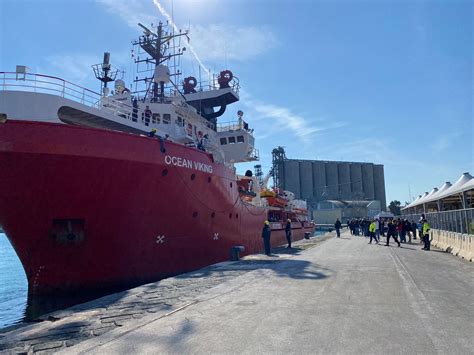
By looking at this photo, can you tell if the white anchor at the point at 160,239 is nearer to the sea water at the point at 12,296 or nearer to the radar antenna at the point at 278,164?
the sea water at the point at 12,296

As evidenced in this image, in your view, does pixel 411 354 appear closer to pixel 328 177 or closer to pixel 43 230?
pixel 43 230

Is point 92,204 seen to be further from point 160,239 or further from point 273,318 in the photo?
point 273,318

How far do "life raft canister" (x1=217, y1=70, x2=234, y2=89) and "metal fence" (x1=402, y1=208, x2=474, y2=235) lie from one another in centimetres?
1464

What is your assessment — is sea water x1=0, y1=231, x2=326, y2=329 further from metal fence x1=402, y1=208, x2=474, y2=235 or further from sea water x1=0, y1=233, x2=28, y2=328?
metal fence x1=402, y1=208, x2=474, y2=235

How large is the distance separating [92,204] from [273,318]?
20.9ft

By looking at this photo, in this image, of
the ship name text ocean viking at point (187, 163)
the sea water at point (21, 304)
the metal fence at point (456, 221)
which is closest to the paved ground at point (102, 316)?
the sea water at point (21, 304)

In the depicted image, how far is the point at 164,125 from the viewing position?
49.5 feet

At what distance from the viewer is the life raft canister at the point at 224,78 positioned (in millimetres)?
22781

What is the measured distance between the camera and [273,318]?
5.40m

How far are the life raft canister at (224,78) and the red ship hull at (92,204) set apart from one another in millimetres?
11630

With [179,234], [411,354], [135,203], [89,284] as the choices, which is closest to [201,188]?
[179,234]

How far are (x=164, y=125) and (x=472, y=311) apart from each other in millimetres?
12495

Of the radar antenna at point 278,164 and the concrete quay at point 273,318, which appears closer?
the concrete quay at point 273,318

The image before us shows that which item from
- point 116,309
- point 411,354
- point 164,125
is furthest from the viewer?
point 164,125
